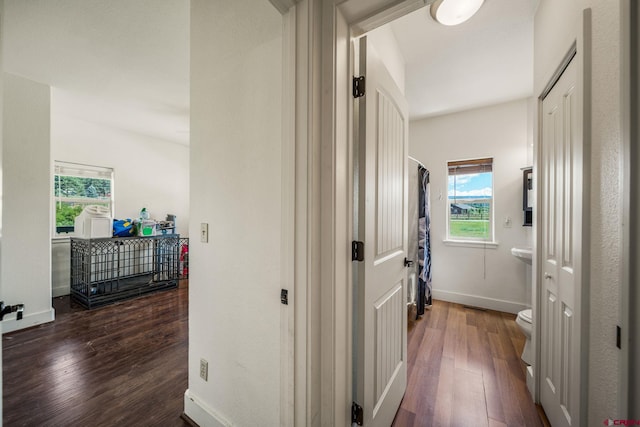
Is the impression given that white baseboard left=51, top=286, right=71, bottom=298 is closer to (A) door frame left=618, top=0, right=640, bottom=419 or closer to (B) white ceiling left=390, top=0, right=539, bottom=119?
(B) white ceiling left=390, top=0, right=539, bottom=119

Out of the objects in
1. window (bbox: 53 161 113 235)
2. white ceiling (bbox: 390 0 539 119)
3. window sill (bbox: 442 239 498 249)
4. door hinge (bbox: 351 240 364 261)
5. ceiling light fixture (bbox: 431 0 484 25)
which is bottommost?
window sill (bbox: 442 239 498 249)

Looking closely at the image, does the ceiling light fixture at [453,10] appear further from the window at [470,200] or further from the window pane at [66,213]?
the window pane at [66,213]

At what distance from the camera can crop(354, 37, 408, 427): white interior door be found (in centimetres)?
121

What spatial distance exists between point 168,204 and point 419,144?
14.7 ft

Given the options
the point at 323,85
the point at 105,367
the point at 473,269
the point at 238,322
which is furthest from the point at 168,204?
the point at 473,269

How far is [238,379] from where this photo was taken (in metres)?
1.31

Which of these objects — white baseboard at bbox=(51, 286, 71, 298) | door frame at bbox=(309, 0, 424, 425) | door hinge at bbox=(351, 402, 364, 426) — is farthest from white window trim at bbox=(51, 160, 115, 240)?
door hinge at bbox=(351, 402, 364, 426)

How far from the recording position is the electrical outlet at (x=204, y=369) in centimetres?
146

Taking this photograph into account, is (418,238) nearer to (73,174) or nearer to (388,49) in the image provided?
(388,49)

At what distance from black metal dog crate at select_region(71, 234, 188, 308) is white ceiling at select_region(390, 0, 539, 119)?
415 centimetres

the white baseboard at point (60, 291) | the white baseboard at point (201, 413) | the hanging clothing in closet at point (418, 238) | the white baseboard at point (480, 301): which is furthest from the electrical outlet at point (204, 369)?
the white baseboard at point (60, 291)

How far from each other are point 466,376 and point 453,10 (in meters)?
2.60

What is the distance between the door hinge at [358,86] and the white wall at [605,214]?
85cm

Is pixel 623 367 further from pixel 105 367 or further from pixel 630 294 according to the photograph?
pixel 105 367
